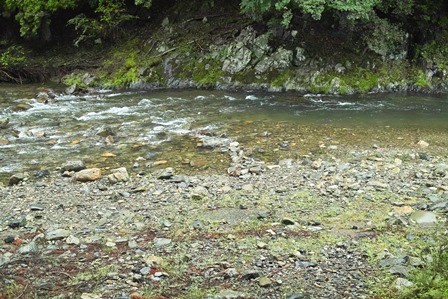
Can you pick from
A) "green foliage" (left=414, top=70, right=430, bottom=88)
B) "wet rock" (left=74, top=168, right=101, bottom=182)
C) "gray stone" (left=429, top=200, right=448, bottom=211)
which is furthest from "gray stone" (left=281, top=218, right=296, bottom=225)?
"green foliage" (left=414, top=70, right=430, bottom=88)

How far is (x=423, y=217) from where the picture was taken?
5.27m

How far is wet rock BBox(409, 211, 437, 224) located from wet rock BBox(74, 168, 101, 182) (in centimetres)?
468

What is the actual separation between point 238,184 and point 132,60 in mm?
11119

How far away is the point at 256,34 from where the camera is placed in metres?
15.5

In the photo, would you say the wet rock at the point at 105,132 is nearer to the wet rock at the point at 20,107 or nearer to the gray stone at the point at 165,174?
the gray stone at the point at 165,174

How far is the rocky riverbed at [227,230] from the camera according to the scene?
394 centimetres

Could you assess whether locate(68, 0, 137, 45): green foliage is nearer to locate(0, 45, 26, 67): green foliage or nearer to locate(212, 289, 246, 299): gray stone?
locate(0, 45, 26, 67): green foliage

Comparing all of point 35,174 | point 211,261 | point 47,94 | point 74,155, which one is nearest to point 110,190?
point 35,174

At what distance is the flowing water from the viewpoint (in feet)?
27.8

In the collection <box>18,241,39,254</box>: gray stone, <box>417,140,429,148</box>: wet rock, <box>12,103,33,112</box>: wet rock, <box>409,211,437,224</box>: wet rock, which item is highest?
<box>12,103,33,112</box>: wet rock

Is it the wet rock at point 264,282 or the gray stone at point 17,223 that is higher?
the gray stone at point 17,223

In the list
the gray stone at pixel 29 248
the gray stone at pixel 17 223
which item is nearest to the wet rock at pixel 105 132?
the gray stone at pixel 17 223

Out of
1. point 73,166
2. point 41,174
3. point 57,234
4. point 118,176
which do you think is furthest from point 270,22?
point 57,234

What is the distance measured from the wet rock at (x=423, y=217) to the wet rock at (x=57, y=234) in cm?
397
